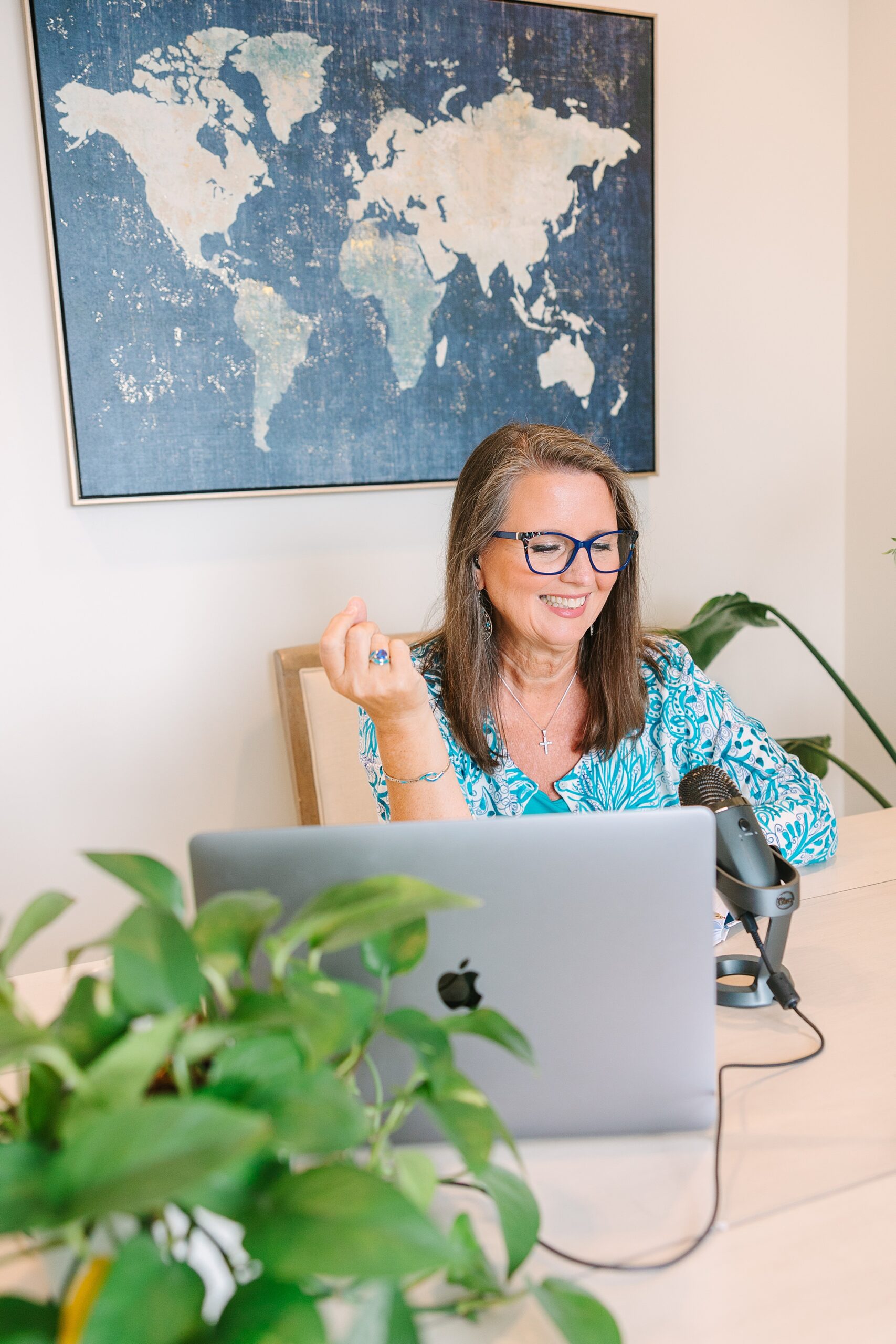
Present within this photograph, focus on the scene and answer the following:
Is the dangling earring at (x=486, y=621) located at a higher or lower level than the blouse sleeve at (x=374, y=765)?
higher

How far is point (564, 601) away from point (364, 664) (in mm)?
381

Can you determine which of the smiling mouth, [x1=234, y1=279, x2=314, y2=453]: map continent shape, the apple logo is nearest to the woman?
the smiling mouth

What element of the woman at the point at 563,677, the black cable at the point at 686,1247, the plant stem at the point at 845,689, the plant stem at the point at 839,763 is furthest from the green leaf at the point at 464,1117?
the plant stem at the point at 839,763

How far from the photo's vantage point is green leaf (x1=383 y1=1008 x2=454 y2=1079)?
58cm

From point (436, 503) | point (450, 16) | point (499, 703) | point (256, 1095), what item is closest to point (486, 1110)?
point (256, 1095)

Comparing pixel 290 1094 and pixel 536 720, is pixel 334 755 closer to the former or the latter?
pixel 536 720

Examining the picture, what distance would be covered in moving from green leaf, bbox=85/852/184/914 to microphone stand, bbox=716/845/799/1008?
25.8 inches

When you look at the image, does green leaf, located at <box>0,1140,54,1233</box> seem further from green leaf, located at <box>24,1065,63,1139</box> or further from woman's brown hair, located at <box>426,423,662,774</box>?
woman's brown hair, located at <box>426,423,662,774</box>

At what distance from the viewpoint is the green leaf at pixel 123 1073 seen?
17.1 inches

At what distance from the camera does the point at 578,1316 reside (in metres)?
0.55

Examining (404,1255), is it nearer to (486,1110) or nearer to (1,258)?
(486,1110)

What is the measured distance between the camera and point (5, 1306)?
445 millimetres

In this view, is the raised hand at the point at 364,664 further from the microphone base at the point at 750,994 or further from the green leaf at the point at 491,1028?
the green leaf at the point at 491,1028

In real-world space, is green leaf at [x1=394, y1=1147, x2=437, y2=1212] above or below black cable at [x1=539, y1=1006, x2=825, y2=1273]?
above
